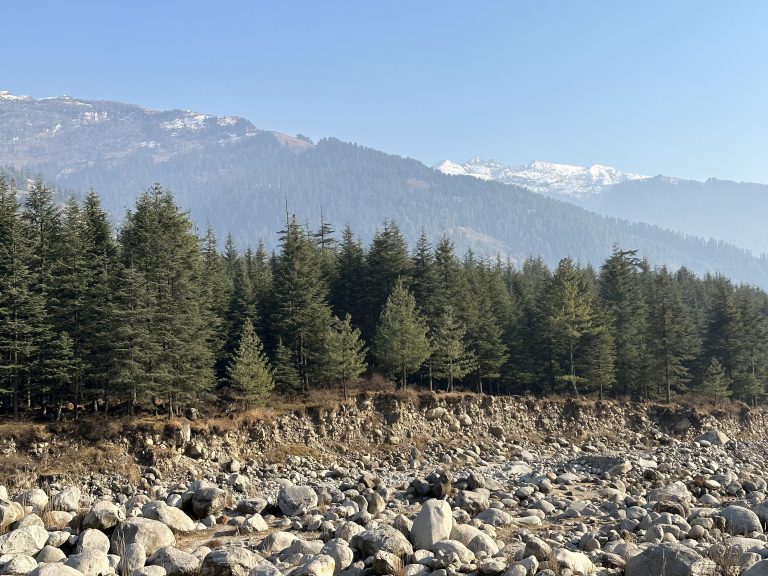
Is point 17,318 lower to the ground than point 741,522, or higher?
higher

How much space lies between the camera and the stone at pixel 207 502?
684 inches

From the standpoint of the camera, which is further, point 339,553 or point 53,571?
point 339,553

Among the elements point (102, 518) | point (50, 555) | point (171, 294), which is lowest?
point (102, 518)

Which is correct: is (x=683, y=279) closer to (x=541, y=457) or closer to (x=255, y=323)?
(x=541, y=457)

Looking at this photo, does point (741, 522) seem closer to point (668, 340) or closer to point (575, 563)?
point (575, 563)

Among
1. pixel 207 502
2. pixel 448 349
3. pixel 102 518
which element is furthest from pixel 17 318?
pixel 448 349

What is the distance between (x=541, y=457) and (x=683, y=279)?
93.1 metres

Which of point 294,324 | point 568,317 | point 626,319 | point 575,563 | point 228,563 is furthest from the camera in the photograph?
point 626,319

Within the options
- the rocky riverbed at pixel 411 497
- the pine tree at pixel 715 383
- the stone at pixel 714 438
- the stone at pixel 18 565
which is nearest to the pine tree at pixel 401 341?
the rocky riverbed at pixel 411 497

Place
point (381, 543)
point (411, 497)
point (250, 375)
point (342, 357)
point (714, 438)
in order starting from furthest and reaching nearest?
point (714, 438), point (342, 357), point (250, 375), point (411, 497), point (381, 543)

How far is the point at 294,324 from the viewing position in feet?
150

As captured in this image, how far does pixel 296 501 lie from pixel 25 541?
814 centimetres

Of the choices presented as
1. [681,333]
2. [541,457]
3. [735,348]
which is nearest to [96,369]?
[541,457]

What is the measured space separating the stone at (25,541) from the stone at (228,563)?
13.2 feet
